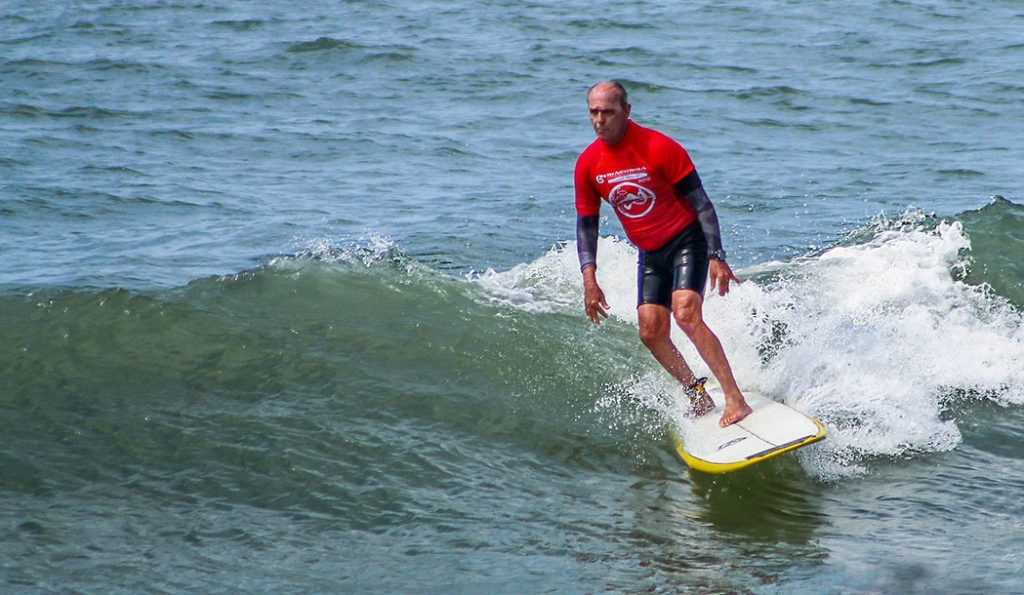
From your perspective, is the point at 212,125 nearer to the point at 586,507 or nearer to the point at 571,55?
the point at 571,55

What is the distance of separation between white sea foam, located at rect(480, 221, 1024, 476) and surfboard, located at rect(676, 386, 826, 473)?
0.80 ft

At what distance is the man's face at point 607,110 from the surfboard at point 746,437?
1.80 metres

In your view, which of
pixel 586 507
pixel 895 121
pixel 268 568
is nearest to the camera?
pixel 268 568

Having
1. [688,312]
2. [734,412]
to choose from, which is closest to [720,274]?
[688,312]

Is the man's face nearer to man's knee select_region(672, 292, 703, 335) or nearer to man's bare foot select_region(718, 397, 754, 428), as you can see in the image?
man's knee select_region(672, 292, 703, 335)

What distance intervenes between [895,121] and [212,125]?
9.16 metres

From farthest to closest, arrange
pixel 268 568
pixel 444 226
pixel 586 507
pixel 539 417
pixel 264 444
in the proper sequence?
pixel 444 226, pixel 539 417, pixel 264 444, pixel 586 507, pixel 268 568

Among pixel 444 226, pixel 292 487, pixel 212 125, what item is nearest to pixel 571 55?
pixel 212 125

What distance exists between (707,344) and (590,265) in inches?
31.8

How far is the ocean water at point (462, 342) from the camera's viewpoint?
18.3 ft

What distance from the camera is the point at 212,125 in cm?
1516

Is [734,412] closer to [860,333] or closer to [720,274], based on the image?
[720,274]

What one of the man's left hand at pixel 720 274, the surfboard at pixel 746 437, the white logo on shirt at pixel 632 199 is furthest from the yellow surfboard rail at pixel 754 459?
the white logo on shirt at pixel 632 199

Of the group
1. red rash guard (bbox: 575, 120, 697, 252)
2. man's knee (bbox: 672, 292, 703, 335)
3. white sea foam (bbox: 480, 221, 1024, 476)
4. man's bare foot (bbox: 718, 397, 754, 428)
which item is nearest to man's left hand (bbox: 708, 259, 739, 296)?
man's knee (bbox: 672, 292, 703, 335)
